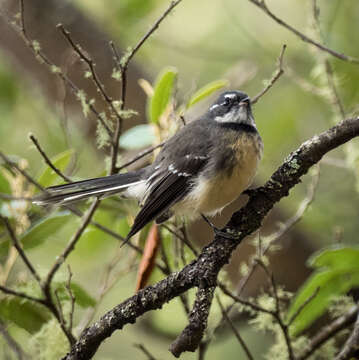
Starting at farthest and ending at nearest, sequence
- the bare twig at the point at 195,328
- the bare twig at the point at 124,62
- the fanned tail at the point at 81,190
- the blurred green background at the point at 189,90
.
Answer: the blurred green background at the point at 189,90 < the fanned tail at the point at 81,190 < the bare twig at the point at 124,62 < the bare twig at the point at 195,328

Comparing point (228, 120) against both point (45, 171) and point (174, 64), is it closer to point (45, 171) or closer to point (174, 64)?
point (45, 171)

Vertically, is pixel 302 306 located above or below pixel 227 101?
below

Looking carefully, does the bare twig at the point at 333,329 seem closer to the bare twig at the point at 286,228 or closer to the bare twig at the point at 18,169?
the bare twig at the point at 286,228

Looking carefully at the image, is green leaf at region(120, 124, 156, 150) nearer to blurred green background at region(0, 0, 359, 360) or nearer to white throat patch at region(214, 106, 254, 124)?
white throat patch at region(214, 106, 254, 124)

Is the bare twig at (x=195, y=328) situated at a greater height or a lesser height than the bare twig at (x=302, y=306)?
lesser

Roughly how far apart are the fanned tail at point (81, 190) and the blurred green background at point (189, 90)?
3.63ft

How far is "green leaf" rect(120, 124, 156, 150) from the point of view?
113 inches

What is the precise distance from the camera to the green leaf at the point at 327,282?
2.52m

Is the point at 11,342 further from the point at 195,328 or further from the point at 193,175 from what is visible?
the point at 193,175

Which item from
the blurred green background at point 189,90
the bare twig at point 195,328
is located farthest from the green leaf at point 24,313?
the blurred green background at point 189,90

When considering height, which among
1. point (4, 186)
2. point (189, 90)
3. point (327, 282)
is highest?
point (189, 90)

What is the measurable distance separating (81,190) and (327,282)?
1.21 meters

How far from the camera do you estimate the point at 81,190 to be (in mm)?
2834

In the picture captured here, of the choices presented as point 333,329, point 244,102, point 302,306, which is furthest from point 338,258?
point 244,102
